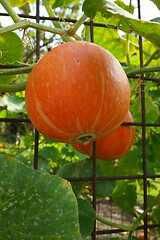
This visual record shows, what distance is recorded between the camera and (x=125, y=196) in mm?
1218

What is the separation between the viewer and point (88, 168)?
817mm

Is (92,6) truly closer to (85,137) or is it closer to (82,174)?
(85,137)

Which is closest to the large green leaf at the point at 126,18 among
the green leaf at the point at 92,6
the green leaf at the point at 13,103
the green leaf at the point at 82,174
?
the green leaf at the point at 92,6

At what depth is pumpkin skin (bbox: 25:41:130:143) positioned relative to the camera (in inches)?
21.8

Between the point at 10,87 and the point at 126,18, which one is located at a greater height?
the point at 126,18

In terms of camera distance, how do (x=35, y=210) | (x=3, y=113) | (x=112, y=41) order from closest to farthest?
(x=35, y=210) < (x=112, y=41) < (x=3, y=113)

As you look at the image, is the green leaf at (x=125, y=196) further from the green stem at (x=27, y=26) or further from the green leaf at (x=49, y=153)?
the green stem at (x=27, y=26)

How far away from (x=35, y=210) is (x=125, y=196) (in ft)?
2.62

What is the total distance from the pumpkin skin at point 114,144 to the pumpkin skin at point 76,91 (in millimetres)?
206

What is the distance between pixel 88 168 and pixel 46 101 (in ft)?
1.07

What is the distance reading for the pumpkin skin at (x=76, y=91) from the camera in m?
0.55

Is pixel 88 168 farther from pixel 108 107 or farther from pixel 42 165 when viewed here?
pixel 42 165

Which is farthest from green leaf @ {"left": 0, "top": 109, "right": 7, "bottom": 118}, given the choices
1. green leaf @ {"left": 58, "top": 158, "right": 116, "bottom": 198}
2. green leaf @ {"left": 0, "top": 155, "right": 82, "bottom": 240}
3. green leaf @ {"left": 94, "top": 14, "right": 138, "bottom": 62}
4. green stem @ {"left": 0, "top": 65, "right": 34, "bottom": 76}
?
green leaf @ {"left": 0, "top": 155, "right": 82, "bottom": 240}

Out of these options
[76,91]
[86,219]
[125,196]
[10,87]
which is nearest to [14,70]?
[10,87]
